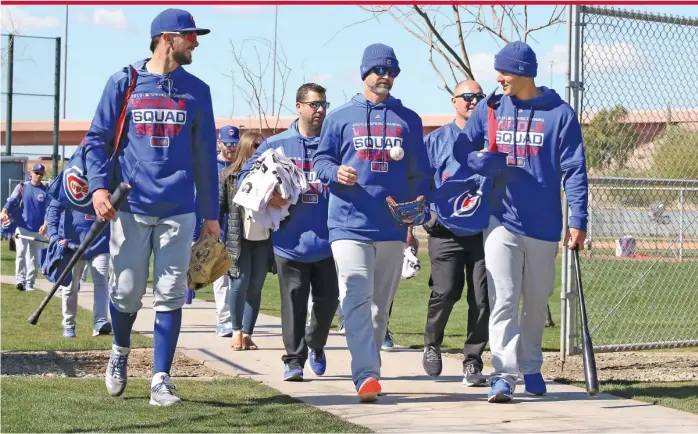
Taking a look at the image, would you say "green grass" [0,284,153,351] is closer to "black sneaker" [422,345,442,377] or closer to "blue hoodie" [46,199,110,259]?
"blue hoodie" [46,199,110,259]

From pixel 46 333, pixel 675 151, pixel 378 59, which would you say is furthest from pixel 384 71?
pixel 46 333

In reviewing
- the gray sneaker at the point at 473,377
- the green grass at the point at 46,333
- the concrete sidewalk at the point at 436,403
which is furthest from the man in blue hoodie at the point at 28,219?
the gray sneaker at the point at 473,377

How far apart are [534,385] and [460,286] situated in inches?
50.2

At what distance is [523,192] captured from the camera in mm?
7688

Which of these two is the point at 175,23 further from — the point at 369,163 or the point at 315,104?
the point at 315,104

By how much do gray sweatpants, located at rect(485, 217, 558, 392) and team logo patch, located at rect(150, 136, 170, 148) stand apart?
86.6 inches

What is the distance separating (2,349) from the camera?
10328mm

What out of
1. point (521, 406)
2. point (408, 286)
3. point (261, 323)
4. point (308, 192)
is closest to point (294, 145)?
point (308, 192)

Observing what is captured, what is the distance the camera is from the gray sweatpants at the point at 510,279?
775 cm

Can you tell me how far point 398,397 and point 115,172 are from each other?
234 centimetres

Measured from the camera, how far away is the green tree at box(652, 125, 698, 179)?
11.1 meters

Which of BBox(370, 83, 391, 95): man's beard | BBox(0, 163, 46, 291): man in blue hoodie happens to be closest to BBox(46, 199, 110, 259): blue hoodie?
BBox(370, 83, 391, 95): man's beard

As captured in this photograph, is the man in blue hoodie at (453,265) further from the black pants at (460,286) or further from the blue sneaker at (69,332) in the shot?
the blue sneaker at (69,332)

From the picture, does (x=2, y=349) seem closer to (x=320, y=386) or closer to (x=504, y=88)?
(x=320, y=386)
